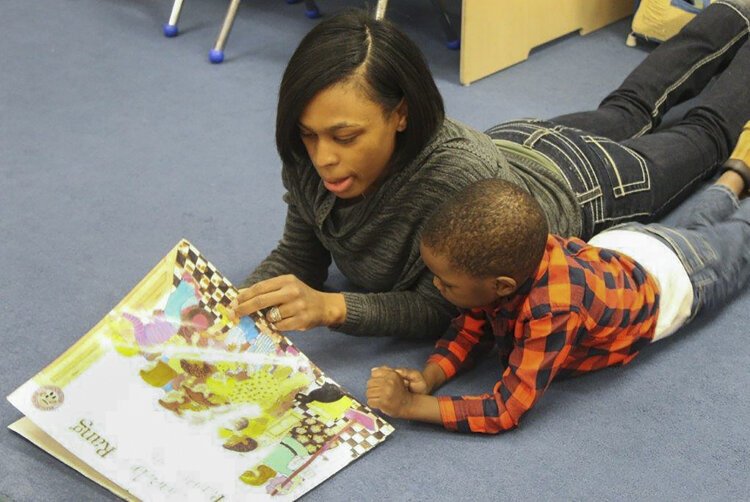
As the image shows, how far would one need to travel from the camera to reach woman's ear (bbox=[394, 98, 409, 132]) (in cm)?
110

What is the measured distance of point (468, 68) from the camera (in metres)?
2.05

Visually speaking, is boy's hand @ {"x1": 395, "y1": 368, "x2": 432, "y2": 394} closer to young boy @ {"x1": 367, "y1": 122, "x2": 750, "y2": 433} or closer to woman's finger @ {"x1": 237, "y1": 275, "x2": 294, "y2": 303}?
young boy @ {"x1": 367, "y1": 122, "x2": 750, "y2": 433}

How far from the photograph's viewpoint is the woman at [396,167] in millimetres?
1061

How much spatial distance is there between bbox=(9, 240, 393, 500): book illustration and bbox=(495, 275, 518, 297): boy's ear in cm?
23

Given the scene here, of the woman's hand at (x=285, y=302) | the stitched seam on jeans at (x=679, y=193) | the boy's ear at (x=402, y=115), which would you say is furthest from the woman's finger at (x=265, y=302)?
the stitched seam on jeans at (x=679, y=193)

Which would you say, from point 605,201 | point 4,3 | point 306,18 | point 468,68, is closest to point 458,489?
point 605,201

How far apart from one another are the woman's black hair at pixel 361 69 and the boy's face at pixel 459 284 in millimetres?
188

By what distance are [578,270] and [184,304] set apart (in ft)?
1.68

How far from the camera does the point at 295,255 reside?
1353 mm

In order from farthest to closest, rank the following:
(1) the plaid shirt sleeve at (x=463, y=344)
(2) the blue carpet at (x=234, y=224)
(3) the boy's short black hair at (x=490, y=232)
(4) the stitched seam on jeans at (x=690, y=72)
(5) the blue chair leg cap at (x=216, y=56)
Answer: (5) the blue chair leg cap at (x=216, y=56)
(4) the stitched seam on jeans at (x=690, y=72)
(1) the plaid shirt sleeve at (x=463, y=344)
(2) the blue carpet at (x=234, y=224)
(3) the boy's short black hair at (x=490, y=232)

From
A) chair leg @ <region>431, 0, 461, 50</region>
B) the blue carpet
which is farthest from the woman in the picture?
chair leg @ <region>431, 0, 461, 50</region>

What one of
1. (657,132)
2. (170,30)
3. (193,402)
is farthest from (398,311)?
(170,30)

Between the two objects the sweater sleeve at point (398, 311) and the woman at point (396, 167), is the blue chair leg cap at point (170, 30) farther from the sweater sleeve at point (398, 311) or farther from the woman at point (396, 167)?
the sweater sleeve at point (398, 311)

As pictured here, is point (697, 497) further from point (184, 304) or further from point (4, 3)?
point (4, 3)
